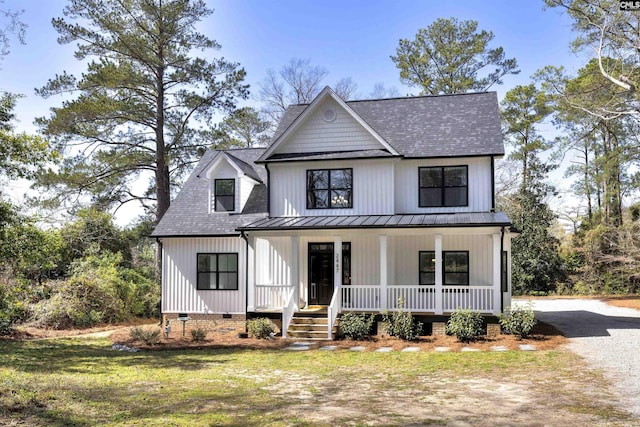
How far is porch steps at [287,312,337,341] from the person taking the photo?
16.8 meters

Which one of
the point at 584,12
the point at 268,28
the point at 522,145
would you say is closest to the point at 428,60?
the point at 522,145

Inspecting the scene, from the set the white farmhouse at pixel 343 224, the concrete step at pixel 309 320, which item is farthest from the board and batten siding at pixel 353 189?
the concrete step at pixel 309 320

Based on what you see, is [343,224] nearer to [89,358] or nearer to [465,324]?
[465,324]

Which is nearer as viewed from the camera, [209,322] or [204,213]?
[209,322]

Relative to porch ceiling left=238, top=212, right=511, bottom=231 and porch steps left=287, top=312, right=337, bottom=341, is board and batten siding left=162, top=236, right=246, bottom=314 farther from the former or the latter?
porch steps left=287, top=312, right=337, bottom=341

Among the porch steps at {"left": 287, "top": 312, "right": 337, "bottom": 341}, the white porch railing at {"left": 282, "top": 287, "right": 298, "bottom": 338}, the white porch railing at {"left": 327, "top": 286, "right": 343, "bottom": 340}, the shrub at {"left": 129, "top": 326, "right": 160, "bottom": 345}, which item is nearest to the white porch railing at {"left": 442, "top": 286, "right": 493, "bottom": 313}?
the white porch railing at {"left": 327, "top": 286, "right": 343, "bottom": 340}

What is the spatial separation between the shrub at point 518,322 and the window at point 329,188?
636 cm

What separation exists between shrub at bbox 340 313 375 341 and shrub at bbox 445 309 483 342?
94.3 inches

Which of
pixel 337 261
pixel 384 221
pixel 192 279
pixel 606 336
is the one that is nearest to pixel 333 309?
pixel 337 261

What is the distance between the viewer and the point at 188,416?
25.6 ft

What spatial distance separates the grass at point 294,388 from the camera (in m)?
7.72

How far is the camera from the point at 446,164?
18656 millimetres

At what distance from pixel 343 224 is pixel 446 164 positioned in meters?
4.43

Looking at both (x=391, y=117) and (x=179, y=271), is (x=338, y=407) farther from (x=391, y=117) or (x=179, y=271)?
(x=391, y=117)
